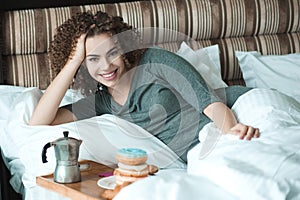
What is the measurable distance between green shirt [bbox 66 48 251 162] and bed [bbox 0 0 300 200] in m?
0.06

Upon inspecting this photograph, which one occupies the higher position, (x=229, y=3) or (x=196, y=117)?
(x=229, y=3)

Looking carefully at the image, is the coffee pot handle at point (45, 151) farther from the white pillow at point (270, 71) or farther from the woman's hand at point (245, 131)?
the white pillow at point (270, 71)

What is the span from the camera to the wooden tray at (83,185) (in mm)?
1877

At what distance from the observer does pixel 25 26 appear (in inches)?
107

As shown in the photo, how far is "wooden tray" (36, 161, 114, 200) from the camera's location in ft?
6.16

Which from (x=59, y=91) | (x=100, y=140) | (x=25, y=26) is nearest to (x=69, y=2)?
(x=25, y=26)

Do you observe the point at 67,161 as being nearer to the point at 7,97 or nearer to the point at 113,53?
the point at 113,53

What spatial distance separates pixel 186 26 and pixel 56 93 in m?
0.87

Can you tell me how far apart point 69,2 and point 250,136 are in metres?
1.15

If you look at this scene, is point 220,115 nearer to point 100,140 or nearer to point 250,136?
point 250,136

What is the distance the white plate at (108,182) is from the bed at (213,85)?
0.45 ft

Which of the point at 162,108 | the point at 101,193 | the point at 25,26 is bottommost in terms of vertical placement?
the point at 101,193

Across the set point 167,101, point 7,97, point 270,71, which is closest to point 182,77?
point 167,101

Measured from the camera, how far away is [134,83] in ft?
7.67
